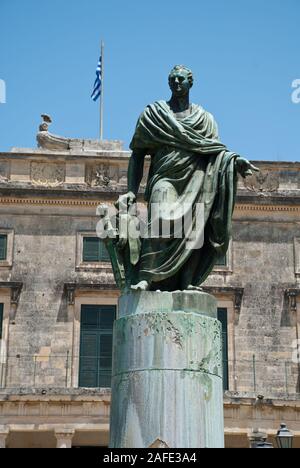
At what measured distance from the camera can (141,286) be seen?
716cm

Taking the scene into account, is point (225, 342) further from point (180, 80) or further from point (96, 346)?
point (180, 80)

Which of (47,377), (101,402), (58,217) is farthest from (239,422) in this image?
(58,217)

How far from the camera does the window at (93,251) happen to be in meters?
26.1

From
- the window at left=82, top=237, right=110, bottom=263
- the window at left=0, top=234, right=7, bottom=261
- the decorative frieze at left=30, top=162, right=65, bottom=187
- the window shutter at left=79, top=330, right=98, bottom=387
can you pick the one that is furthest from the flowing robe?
the decorative frieze at left=30, top=162, right=65, bottom=187

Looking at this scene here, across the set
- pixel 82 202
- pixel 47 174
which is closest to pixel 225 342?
pixel 82 202

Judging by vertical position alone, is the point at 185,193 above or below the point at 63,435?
below

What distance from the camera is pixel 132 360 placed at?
22.4ft

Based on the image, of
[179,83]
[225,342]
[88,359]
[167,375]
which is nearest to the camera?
[167,375]

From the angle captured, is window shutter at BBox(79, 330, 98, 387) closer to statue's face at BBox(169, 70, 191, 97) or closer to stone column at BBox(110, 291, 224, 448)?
statue's face at BBox(169, 70, 191, 97)

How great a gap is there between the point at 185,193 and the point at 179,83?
1013 millimetres

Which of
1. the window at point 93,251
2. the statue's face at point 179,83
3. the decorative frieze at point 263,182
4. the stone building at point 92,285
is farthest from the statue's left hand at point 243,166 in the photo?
the decorative frieze at point 263,182

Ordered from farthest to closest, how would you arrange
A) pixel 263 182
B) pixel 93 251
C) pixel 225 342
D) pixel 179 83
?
pixel 263 182 → pixel 93 251 → pixel 225 342 → pixel 179 83

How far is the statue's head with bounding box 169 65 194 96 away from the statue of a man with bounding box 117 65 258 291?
17 centimetres

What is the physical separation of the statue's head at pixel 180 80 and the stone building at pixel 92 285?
16.5 metres
